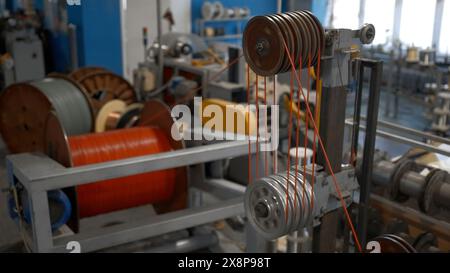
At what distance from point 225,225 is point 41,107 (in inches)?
76.3

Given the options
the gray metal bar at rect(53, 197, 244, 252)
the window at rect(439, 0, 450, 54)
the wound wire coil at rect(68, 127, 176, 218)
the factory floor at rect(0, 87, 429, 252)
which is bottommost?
the factory floor at rect(0, 87, 429, 252)

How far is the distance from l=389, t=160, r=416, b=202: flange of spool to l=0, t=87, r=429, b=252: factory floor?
149 centimetres

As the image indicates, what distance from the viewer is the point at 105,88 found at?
5191 mm

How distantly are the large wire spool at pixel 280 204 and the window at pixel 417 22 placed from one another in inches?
271

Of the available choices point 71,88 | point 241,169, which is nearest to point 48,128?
point 71,88

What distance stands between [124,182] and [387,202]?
147 centimetres

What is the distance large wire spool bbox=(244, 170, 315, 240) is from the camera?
168 centimetres

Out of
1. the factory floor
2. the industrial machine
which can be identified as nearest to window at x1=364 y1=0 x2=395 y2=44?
the factory floor

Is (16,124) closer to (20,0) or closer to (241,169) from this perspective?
(241,169)

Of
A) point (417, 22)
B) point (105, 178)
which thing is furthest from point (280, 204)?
point (417, 22)

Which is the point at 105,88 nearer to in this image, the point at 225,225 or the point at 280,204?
the point at 225,225

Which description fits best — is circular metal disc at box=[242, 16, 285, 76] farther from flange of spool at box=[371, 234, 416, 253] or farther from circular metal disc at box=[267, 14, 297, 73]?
flange of spool at box=[371, 234, 416, 253]
